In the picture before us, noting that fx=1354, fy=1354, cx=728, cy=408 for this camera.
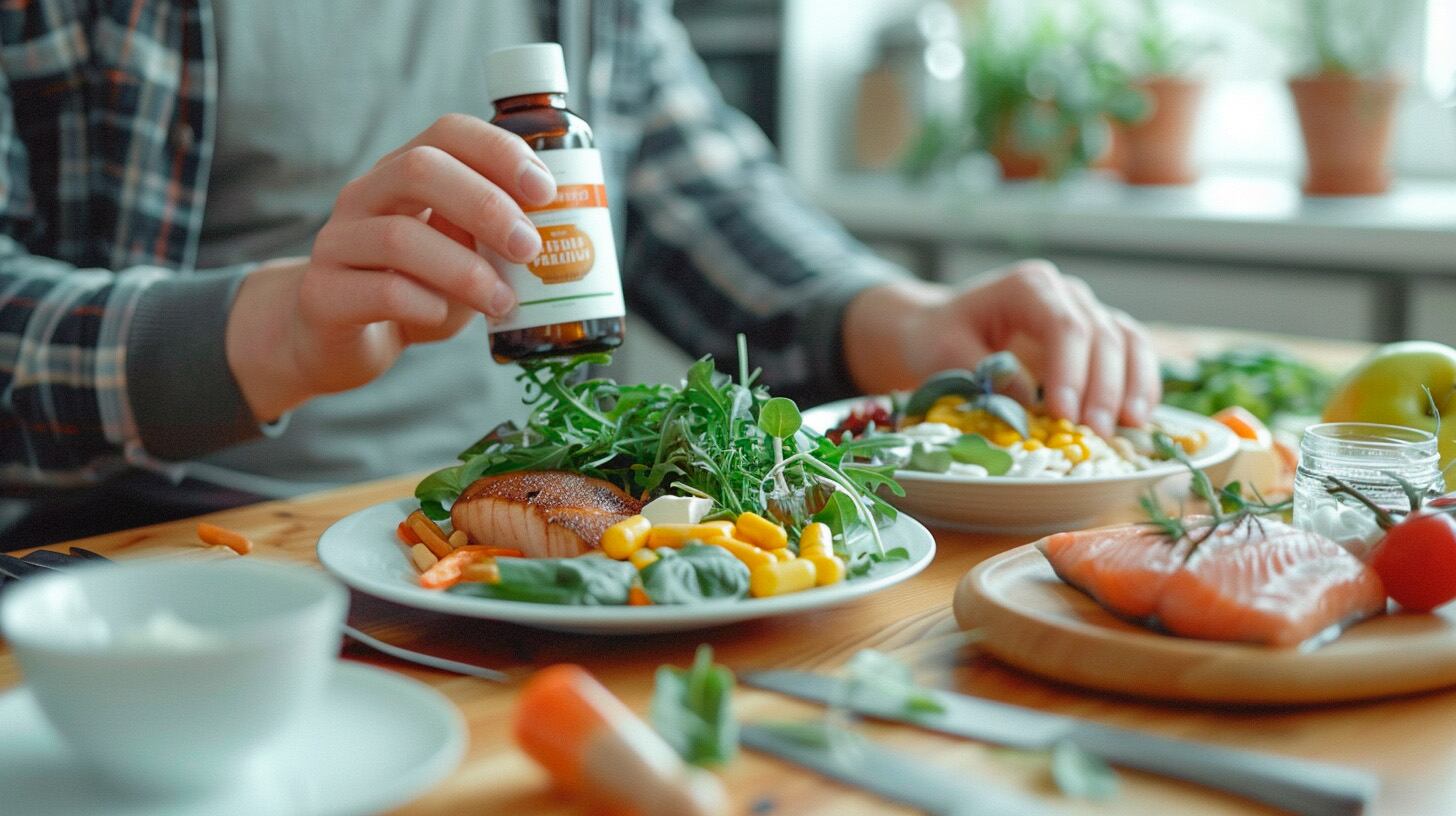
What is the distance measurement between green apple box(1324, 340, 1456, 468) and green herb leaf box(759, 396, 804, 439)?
0.58 metres

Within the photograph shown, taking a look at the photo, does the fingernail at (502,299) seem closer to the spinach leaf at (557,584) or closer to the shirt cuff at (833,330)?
the spinach leaf at (557,584)

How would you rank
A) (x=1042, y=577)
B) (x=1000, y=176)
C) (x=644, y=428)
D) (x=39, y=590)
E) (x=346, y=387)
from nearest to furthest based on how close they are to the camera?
1. (x=39, y=590)
2. (x=1042, y=577)
3. (x=644, y=428)
4. (x=346, y=387)
5. (x=1000, y=176)

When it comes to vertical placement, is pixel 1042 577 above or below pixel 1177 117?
below

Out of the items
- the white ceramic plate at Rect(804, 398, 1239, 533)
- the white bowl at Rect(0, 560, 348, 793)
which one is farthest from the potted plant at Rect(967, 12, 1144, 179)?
the white bowl at Rect(0, 560, 348, 793)

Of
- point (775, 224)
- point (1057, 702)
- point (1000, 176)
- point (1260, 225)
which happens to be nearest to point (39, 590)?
point (1057, 702)

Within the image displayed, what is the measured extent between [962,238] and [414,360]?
183 cm

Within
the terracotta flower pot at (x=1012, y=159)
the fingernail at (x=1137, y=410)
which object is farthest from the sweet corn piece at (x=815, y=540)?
the terracotta flower pot at (x=1012, y=159)

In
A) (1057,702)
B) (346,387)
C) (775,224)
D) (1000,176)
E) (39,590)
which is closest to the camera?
(39,590)

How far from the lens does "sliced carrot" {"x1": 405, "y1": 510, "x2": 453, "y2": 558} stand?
2.98ft

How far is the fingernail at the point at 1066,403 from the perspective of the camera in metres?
1.23

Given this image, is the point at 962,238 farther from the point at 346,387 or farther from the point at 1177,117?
the point at 346,387

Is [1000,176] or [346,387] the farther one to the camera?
[1000,176]

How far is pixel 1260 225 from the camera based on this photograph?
2.69 m

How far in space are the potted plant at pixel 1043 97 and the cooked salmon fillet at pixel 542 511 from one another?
2504mm
